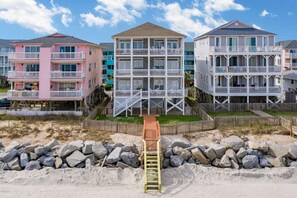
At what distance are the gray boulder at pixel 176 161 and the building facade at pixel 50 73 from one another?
17.7 meters

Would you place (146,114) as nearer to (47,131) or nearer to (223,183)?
(47,131)

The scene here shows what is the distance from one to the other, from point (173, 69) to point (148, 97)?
15.4ft

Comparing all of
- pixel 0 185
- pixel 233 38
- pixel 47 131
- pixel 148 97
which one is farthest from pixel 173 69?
pixel 0 185

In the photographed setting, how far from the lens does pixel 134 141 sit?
25.3m

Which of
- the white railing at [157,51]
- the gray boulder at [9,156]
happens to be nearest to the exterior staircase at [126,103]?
the white railing at [157,51]

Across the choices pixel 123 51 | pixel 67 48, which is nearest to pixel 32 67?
pixel 67 48

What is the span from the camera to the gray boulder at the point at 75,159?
20.9m

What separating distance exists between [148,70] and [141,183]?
1905 centimetres

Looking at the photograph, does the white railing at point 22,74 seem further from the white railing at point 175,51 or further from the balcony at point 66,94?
the white railing at point 175,51

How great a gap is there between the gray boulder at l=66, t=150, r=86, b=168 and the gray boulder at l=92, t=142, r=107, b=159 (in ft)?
2.97

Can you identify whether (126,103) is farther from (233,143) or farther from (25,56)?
(233,143)

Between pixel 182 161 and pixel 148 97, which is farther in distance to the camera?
pixel 148 97

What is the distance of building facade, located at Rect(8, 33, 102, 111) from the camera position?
35156mm

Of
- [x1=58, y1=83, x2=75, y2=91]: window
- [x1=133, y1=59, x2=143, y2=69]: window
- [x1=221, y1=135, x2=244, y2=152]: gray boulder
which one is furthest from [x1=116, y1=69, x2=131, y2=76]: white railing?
[x1=221, y1=135, x2=244, y2=152]: gray boulder
